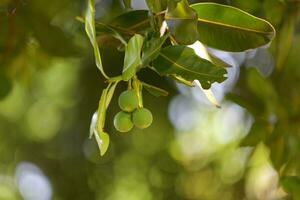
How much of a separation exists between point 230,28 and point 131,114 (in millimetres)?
170

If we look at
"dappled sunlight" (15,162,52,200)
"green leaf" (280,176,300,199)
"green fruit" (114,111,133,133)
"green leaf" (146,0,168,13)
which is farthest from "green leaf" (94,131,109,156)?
"dappled sunlight" (15,162,52,200)

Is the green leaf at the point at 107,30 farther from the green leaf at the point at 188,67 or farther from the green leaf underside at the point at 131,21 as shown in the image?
the green leaf at the point at 188,67

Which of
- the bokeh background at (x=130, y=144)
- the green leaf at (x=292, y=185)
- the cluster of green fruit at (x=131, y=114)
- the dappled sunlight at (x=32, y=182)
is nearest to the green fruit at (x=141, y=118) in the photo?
the cluster of green fruit at (x=131, y=114)

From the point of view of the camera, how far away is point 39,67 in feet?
5.43

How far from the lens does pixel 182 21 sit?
2.51 feet

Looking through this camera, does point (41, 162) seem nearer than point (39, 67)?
No

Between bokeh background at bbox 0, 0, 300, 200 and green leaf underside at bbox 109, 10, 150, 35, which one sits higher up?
green leaf underside at bbox 109, 10, 150, 35

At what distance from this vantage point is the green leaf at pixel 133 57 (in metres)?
0.74

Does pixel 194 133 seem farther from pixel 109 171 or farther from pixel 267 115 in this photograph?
pixel 267 115

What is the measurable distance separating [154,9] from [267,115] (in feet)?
2.49

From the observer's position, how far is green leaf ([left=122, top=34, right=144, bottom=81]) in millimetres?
736

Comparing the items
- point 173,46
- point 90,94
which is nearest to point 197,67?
point 173,46

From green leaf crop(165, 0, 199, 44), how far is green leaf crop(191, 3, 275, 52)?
0.27 feet

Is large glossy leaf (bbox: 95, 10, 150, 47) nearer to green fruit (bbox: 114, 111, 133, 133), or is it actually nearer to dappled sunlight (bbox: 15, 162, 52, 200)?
green fruit (bbox: 114, 111, 133, 133)
